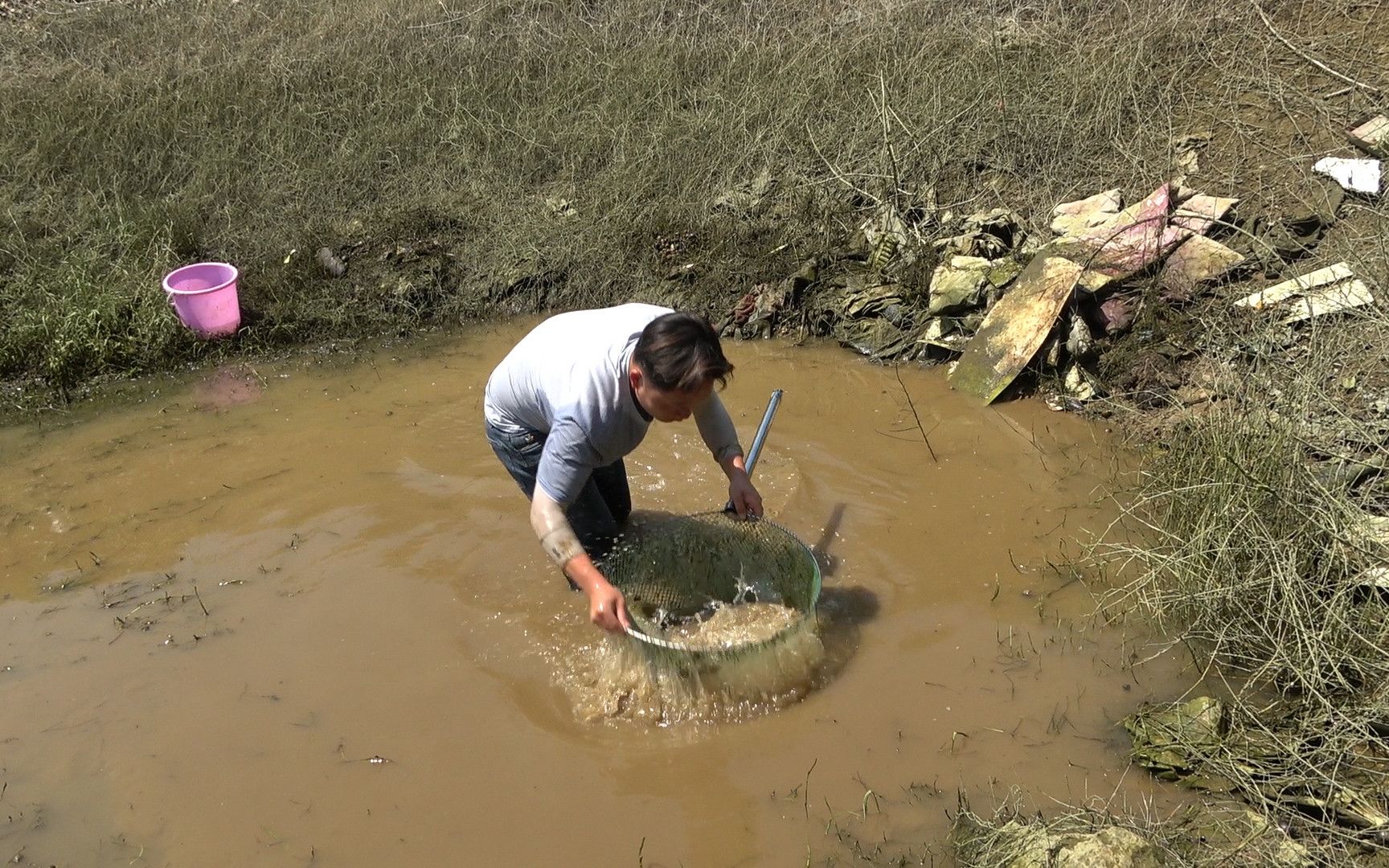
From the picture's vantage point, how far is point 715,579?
3502mm

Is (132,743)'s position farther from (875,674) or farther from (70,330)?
(70,330)

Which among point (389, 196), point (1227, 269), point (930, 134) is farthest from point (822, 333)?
point (389, 196)

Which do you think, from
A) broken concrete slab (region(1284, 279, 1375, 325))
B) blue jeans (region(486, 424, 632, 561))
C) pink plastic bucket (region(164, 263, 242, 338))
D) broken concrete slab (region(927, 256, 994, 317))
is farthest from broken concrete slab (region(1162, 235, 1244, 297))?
pink plastic bucket (region(164, 263, 242, 338))

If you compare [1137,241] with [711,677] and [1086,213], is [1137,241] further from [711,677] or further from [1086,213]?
[711,677]

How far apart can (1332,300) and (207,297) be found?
5971 millimetres

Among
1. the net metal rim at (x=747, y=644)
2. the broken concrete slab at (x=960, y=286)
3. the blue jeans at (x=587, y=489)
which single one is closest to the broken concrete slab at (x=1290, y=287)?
the broken concrete slab at (x=960, y=286)

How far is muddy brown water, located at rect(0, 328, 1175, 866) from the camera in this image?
9.40 ft

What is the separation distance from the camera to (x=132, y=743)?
316 cm

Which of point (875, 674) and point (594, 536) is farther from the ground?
point (594, 536)

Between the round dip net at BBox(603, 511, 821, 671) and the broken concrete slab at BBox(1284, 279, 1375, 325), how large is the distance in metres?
2.55

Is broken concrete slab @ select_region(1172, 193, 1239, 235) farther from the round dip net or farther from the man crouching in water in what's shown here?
the man crouching in water

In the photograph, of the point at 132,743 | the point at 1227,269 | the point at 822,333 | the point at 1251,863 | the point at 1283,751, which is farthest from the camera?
the point at 822,333

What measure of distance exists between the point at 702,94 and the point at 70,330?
15.1ft

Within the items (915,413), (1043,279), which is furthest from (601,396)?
(1043,279)
